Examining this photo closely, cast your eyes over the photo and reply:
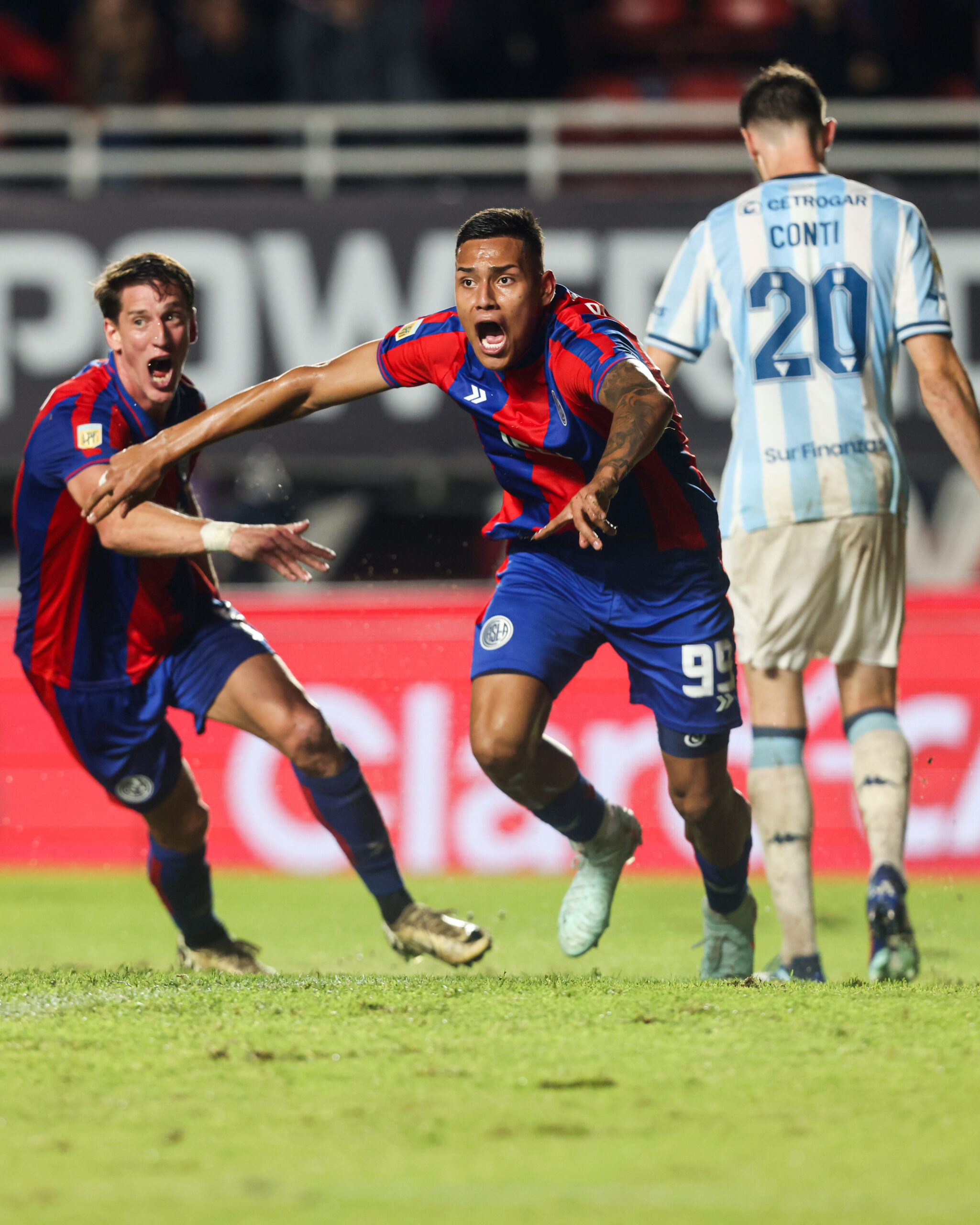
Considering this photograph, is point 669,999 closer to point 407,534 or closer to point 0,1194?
point 0,1194

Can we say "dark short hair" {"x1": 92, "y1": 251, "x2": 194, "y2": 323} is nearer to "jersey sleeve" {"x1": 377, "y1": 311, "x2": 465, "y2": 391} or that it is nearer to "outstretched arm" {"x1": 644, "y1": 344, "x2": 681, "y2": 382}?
"jersey sleeve" {"x1": 377, "y1": 311, "x2": 465, "y2": 391}

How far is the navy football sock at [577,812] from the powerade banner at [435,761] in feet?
7.09

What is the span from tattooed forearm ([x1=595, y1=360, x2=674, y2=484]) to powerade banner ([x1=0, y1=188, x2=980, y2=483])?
501 cm

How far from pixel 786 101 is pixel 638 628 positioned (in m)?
1.58

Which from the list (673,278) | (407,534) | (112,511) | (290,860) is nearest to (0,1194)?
(112,511)

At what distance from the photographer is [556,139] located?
10844 millimetres

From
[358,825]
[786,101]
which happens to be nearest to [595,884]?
[358,825]

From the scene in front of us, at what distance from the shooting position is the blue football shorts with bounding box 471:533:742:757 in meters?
4.28

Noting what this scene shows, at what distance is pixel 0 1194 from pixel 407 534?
8051mm

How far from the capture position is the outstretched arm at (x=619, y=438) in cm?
365

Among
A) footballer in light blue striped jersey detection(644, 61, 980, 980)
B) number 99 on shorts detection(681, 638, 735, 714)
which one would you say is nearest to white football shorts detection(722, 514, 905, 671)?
footballer in light blue striped jersey detection(644, 61, 980, 980)

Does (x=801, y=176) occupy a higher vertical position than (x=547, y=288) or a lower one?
higher

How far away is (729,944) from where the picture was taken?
15.3 feet

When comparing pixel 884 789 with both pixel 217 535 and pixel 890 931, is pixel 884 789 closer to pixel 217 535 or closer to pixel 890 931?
pixel 890 931
